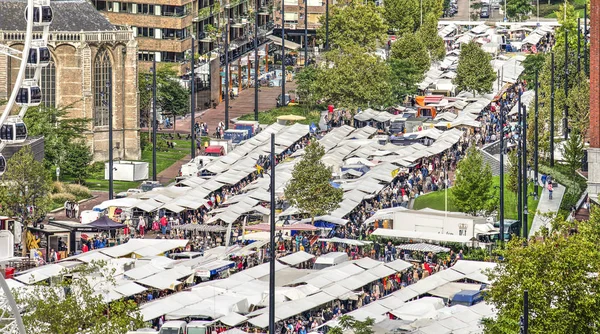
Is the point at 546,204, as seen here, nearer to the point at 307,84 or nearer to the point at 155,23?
the point at 307,84

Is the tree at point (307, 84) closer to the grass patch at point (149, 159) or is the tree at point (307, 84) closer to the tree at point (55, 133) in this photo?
the grass patch at point (149, 159)

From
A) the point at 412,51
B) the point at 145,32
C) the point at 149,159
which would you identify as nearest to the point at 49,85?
the point at 149,159

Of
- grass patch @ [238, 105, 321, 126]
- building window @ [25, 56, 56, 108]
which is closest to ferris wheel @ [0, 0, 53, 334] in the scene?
building window @ [25, 56, 56, 108]

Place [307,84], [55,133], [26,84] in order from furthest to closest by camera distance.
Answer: [307,84], [55,133], [26,84]

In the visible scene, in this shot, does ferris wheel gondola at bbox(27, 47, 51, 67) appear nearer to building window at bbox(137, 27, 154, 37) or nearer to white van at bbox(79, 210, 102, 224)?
white van at bbox(79, 210, 102, 224)

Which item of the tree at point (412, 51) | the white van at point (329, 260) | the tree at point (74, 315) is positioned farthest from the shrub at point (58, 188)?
the tree at point (412, 51)

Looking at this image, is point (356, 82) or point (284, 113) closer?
point (356, 82)

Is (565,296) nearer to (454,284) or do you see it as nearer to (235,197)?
(454,284)
